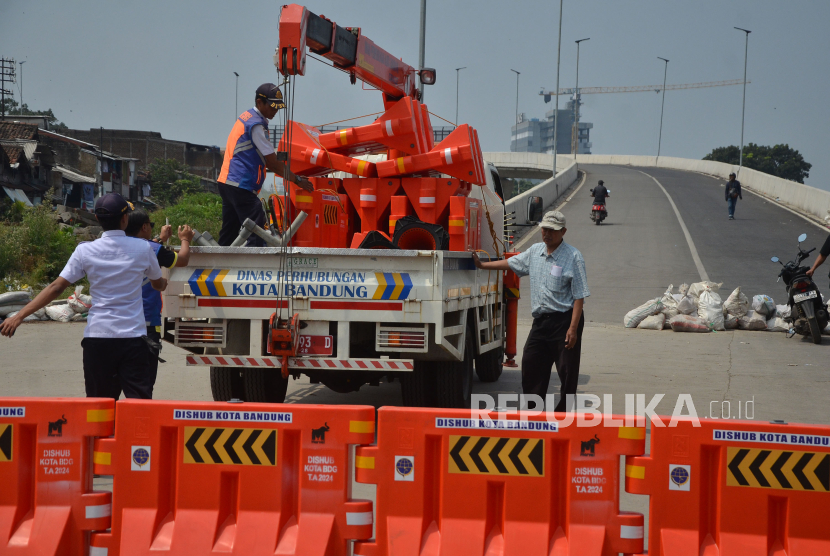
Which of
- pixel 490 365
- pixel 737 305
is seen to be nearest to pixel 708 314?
pixel 737 305

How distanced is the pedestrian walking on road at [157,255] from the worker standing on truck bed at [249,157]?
3.34ft

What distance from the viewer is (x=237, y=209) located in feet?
24.3

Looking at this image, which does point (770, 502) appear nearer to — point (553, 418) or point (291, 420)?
point (553, 418)

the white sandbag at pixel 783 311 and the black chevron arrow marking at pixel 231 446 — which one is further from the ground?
the white sandbag at pixel 783 311

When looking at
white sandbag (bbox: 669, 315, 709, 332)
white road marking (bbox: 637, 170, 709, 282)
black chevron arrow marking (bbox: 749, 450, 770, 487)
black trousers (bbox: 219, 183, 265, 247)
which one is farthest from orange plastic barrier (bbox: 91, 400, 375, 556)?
white road marking (bbox: 637, 170, 709, 282)

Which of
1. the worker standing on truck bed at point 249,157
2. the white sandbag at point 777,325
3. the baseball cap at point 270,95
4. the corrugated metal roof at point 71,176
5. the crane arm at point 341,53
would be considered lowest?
the white sandbag at point 777,325

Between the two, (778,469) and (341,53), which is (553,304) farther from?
(341,53)

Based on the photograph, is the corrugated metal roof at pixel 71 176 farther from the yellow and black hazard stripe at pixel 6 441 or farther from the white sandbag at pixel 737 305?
the yellow and black hazard stripe at pixel 6 441

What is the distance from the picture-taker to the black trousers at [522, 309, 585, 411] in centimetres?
673

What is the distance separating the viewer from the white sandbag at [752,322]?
46.8 feet

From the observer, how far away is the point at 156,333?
674 cm

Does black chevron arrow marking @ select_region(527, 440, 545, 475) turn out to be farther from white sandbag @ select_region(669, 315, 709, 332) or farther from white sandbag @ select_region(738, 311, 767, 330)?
white sandbag @ select_region(738, 311, 767, 330)

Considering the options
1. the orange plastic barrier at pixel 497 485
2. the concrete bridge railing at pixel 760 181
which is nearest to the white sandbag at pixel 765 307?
the concrete bridge railing at pixel 760 181

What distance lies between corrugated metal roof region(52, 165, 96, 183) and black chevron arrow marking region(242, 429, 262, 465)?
154 ft
